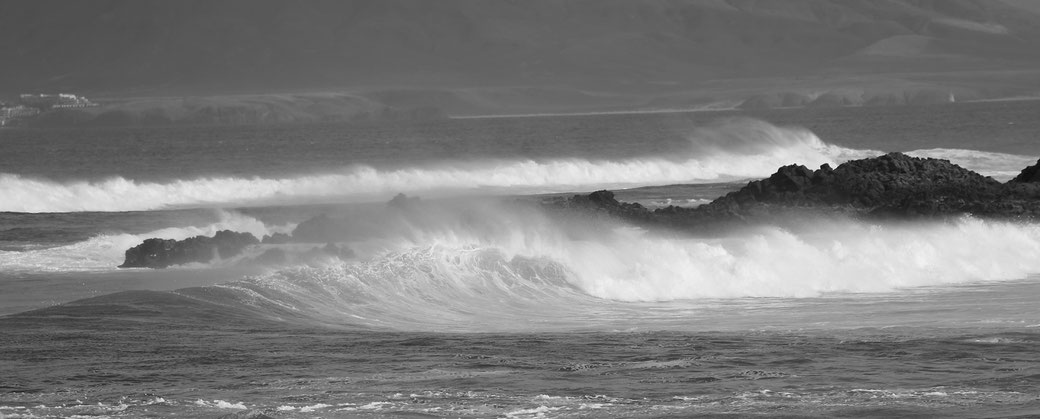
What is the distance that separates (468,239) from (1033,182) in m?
12.4

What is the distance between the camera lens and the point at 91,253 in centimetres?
3066

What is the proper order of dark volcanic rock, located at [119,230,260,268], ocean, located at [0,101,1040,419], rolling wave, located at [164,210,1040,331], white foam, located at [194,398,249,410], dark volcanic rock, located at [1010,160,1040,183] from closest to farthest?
white foam, located at [194,398,249,410], ocean, located at [0,101,1040,419], rolling wave, located at [164,210,1040,331], dark volcanic rock, located at [119,230,260,268], dark volcanic rock, located at [1010,160,1040,183]

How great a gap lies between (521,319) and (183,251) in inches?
370

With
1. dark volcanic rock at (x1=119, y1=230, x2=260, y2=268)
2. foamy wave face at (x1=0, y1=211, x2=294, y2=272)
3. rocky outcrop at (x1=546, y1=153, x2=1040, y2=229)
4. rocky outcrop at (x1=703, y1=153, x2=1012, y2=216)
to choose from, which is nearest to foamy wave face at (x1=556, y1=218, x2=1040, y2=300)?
rocky outcrop at (x1=546, y1=153, x2=1040, y2=229)

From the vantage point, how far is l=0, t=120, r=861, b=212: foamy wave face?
2088 inches

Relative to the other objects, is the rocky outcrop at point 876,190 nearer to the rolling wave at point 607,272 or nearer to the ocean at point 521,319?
the ocean at point 521,319

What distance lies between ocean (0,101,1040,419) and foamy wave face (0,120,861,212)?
10649mm

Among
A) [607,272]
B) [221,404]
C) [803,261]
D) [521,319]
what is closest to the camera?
[221,404]

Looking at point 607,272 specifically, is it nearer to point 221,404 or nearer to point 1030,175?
point 221,404

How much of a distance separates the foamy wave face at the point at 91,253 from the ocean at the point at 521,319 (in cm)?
11

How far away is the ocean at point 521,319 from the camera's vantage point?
1488cm

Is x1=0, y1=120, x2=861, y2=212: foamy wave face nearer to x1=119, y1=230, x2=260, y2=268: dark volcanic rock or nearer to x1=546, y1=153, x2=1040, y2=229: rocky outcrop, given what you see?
x1=119, y1=230, x2=260, y2=268: dark volcanic rock

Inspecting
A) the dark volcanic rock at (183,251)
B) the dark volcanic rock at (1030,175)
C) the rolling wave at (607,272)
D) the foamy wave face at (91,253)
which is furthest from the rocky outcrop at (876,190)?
the foamy wave face at (91,253)

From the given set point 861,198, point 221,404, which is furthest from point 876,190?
point 221,404
